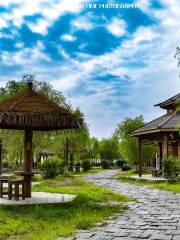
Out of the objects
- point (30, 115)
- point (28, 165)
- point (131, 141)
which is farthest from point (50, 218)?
point (131, 141)

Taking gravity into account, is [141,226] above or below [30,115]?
below

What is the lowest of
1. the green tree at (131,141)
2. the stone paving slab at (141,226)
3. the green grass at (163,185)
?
the green grass at (163,185)

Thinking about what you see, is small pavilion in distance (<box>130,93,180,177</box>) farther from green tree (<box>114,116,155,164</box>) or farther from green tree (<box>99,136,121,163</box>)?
green tree (<box>99,136,121,163</box>)

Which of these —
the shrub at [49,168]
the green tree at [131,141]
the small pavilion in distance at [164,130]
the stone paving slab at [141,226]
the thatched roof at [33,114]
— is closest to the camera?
the stone paving slab at [141,226]

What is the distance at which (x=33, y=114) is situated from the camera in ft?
37.2

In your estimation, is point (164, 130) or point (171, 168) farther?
point (164, 130)

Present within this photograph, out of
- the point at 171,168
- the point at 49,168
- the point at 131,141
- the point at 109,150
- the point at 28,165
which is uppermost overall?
the point at 131,141

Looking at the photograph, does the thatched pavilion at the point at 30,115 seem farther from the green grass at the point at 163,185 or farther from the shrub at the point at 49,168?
the shrub at the point at 49,168

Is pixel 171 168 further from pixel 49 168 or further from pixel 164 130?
pixel 49 168

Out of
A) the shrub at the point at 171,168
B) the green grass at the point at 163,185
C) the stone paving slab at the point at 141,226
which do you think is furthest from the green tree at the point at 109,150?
the stone paving slab at the point at 141,226

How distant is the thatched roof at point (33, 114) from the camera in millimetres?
11198

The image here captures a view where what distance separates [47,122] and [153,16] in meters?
4.57

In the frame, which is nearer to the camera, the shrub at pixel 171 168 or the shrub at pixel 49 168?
the shrub at pixel 171 168

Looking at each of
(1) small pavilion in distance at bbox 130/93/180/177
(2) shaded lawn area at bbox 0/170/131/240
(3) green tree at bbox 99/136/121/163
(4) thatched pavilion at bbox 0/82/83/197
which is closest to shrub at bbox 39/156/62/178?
(1) small pavilion in distance at bbox 130/93/180/177
